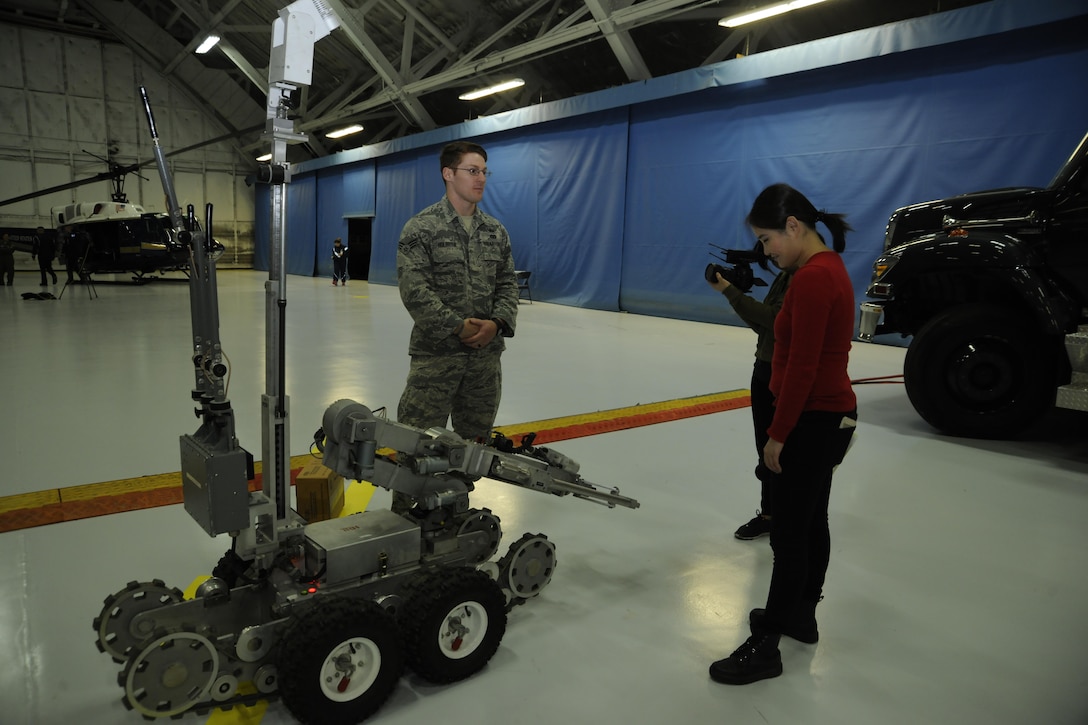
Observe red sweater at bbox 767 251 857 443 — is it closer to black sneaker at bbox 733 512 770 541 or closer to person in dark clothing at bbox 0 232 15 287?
black sneaker at bbox 733 512 770 541

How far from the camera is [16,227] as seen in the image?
23297 millimetres

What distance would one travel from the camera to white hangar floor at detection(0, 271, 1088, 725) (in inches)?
82.1

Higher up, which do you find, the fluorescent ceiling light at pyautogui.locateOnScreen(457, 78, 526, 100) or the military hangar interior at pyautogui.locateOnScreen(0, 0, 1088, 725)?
the fluorescent ceiling light at pyautogui.locateOnScreen(457, 78, 526, 100)

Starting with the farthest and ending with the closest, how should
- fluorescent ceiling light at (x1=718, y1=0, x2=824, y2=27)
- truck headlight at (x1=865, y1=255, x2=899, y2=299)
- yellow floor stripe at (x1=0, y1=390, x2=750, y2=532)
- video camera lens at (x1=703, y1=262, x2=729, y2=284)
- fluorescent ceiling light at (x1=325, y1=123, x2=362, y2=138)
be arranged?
fluorescent ceiling light at (x1=325, y1=123, x2=362, y2=138)
fluorescent ceiling light at (x1=718, y1=0, x2=824, y2=27)
truck headlight at (x1=865, y1=255, x2=899, y2=299)
yellow floor stripe at (x1=0, y1=390, x2=750, y2=532)
video camera lens at (x1=703, y1=262, x2=729, y2=284)

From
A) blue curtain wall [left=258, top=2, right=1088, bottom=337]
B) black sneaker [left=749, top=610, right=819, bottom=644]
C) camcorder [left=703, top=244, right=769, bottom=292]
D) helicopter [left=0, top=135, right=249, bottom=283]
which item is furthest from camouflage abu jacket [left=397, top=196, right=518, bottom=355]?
helicopter [left=0, top=135, right=249, bottom=283]

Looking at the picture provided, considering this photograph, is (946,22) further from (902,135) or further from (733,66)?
(733,66)

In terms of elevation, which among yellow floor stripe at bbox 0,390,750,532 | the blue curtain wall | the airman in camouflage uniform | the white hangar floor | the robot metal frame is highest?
the blue curtain wall

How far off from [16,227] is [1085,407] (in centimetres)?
2884

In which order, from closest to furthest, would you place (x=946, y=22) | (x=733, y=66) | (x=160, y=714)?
(x=160, y=714) < (x=946, y=22) < (x=733, y=66)

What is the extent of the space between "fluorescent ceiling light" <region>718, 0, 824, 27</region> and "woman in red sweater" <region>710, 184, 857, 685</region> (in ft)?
30.6

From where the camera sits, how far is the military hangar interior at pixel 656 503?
84.3 inches

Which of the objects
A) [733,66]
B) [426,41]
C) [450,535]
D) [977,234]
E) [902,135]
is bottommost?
[450,535]

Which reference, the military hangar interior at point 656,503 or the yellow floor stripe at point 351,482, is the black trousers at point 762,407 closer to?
the military hangar interior at point 656,503

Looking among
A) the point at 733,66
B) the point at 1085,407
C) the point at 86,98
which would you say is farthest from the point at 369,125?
the point at 1085,407
